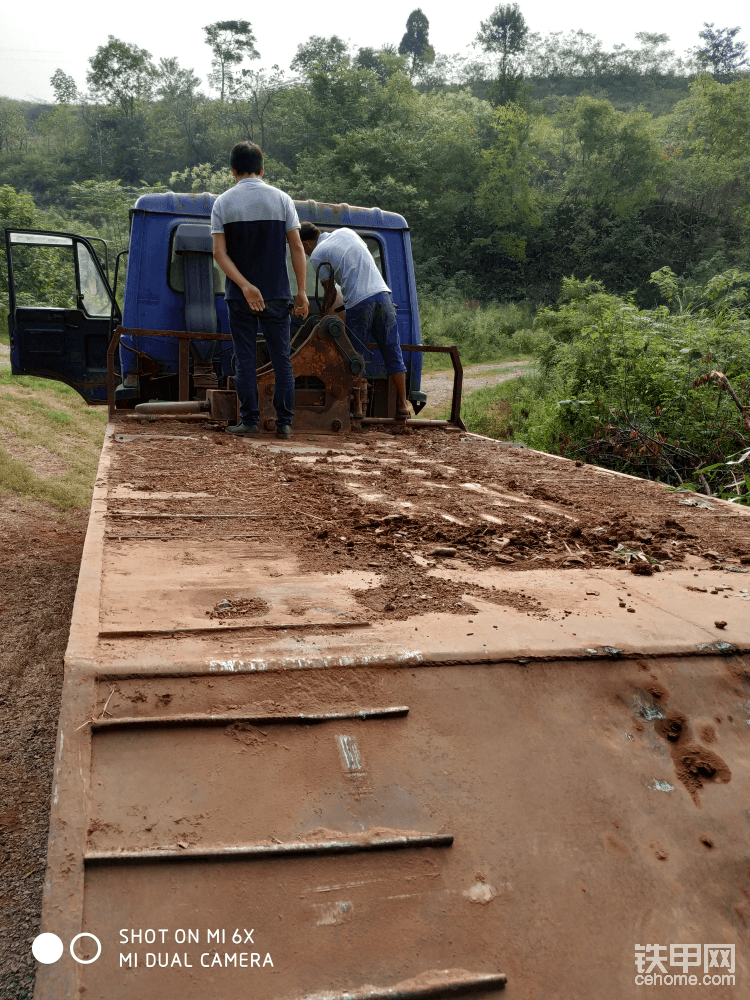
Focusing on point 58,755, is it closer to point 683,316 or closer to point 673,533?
point 673,533

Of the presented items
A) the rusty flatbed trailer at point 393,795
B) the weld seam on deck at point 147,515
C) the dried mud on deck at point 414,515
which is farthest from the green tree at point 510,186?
the rusty flatbed trailer at point 393,795

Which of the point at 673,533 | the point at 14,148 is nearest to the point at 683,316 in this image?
the point at 673,533

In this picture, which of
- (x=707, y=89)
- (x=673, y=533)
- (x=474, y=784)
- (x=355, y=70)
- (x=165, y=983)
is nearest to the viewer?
(x=165, y=983)

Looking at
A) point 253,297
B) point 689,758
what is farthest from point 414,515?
point 253,297

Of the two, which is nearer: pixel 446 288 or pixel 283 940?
pixel 283 940

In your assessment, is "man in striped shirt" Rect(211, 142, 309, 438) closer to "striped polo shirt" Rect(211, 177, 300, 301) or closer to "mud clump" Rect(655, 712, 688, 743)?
"striped polo shirt" Rect(211, 177, 300, 301)

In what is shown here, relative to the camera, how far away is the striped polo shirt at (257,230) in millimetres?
4527

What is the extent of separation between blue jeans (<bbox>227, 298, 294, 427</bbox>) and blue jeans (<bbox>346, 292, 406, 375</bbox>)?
2.69 feet

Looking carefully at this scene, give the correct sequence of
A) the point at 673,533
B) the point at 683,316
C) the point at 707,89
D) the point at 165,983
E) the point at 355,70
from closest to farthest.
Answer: the point at 165,983 < the point at 673,533 < the point at 683,316 < the point at 707,89 < the point at 355,70

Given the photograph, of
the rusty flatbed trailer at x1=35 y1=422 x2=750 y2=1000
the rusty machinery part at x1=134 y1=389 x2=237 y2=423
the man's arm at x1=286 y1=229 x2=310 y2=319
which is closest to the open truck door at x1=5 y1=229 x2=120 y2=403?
the rusty machinery part at x1=134 y1=389 x2=237 y2=423

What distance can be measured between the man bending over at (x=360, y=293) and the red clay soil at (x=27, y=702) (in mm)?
2529

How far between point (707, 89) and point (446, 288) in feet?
54.5

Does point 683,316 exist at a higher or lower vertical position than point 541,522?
higher

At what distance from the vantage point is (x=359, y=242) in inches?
212
